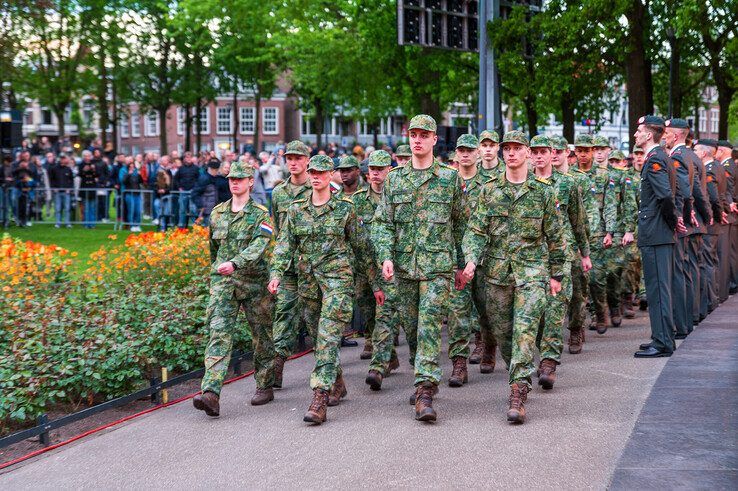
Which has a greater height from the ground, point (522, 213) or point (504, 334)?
point (522, 213)

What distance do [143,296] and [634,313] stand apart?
6809 mm

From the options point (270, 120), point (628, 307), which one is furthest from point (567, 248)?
point (270, 120)

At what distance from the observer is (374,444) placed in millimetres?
7516

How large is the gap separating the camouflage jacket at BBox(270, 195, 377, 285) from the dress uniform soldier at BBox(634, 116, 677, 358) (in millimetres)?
3198

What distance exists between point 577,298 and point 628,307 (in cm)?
321

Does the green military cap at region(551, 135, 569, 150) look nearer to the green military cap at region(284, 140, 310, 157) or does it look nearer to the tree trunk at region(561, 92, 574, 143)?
the green military cap at region(284, 140, 310, 157)

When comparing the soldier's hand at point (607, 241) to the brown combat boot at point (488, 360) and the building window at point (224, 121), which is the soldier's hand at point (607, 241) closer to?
the brown combat boot at point (488, 360)

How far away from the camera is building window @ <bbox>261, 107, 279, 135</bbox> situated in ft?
291

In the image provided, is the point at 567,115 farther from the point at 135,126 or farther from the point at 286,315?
the point at 135,126

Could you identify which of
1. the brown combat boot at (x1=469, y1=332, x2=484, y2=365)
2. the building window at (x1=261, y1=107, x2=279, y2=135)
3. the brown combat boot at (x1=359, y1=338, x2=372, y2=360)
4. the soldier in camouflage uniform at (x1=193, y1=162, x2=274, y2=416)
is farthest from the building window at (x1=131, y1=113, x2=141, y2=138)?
the soldier in camouflage uniform at (x1=193, y1=162, x2=274, y2=416)

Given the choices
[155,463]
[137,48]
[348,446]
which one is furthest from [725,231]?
[137,48]

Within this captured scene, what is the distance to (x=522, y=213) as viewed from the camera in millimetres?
8562

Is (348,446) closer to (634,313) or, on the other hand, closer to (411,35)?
(634,313)

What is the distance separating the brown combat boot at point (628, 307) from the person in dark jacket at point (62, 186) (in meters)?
14.4
